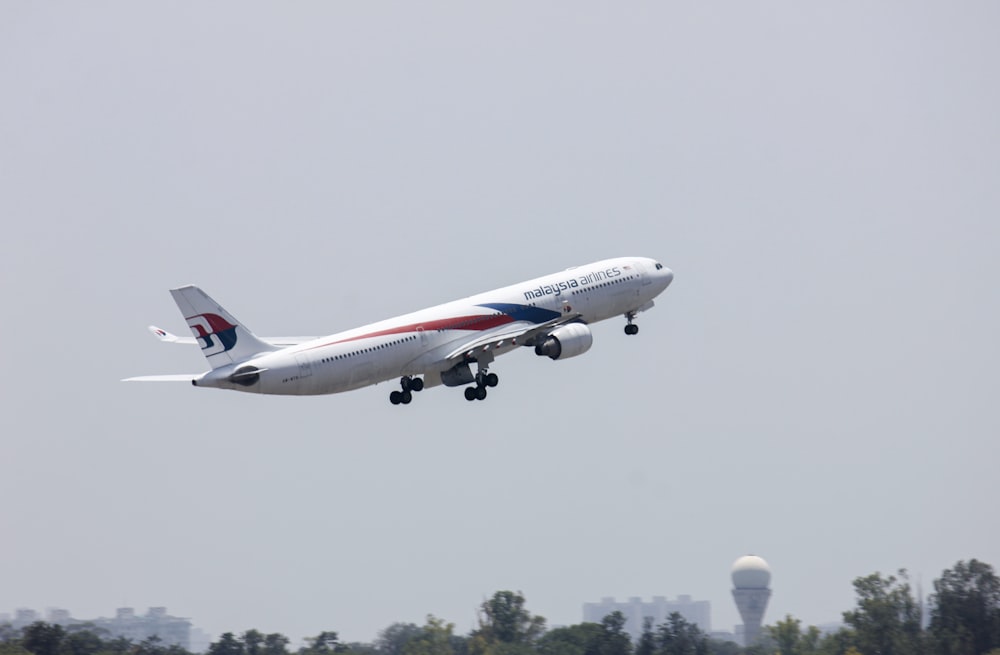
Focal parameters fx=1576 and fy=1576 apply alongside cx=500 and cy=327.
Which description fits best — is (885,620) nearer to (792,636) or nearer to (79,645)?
(792,636)

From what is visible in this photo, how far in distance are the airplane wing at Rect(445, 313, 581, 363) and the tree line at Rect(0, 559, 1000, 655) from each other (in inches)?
1502

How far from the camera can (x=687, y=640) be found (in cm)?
11681

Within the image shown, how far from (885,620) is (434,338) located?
54.4 meters

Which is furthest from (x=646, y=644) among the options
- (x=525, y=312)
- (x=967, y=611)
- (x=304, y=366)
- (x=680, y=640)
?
(x=304, y=366)

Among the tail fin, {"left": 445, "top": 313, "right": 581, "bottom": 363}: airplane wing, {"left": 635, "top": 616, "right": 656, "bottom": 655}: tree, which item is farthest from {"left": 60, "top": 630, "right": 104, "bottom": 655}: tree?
the tail fin

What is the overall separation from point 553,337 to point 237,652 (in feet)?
148

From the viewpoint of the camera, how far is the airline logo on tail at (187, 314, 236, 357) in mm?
73812

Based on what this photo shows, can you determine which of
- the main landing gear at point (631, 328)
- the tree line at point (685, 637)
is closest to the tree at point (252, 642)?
the tree line at point (685, 637)

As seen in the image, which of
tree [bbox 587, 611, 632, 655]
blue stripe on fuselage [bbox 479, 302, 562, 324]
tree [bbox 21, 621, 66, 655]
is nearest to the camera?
blue stripe on fuselage [bbox 479, 302, 562, 324]

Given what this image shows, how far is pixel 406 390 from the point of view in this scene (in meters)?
84.2

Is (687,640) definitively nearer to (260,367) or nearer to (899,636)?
(899,636)

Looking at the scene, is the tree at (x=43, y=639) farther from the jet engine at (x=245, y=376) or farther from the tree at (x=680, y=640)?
the jet engine at (x=245, y=376)

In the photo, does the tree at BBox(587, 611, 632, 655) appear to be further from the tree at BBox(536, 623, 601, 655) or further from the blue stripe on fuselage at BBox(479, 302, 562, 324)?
the blue stripe on fuselage at BBox(479, 302, 562, 324)

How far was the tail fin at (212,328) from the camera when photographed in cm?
7369
